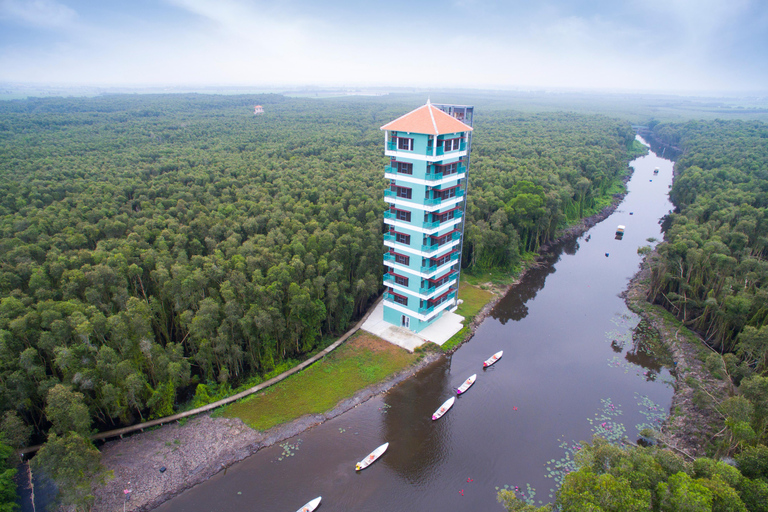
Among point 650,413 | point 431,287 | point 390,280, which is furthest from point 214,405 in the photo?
point 650,413

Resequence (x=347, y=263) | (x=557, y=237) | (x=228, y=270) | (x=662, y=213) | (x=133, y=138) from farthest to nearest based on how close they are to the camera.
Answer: (x=133, y=138), (x=662, y=213), (x=557, y=237), (x=347, y=263), (x=228, y=270)

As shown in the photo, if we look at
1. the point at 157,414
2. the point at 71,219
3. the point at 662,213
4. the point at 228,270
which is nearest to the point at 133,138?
the point at 71,219

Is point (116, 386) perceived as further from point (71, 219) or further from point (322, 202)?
point (322, 202)

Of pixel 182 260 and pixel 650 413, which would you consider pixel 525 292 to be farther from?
pixel 182 260

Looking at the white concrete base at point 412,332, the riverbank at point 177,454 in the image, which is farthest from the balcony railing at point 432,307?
the riverbank at point 177,454

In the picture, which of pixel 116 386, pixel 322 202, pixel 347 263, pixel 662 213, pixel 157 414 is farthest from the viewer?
pixel 662 213

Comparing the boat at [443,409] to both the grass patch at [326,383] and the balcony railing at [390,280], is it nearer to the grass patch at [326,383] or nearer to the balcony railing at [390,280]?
the grass patch at [326,383]
